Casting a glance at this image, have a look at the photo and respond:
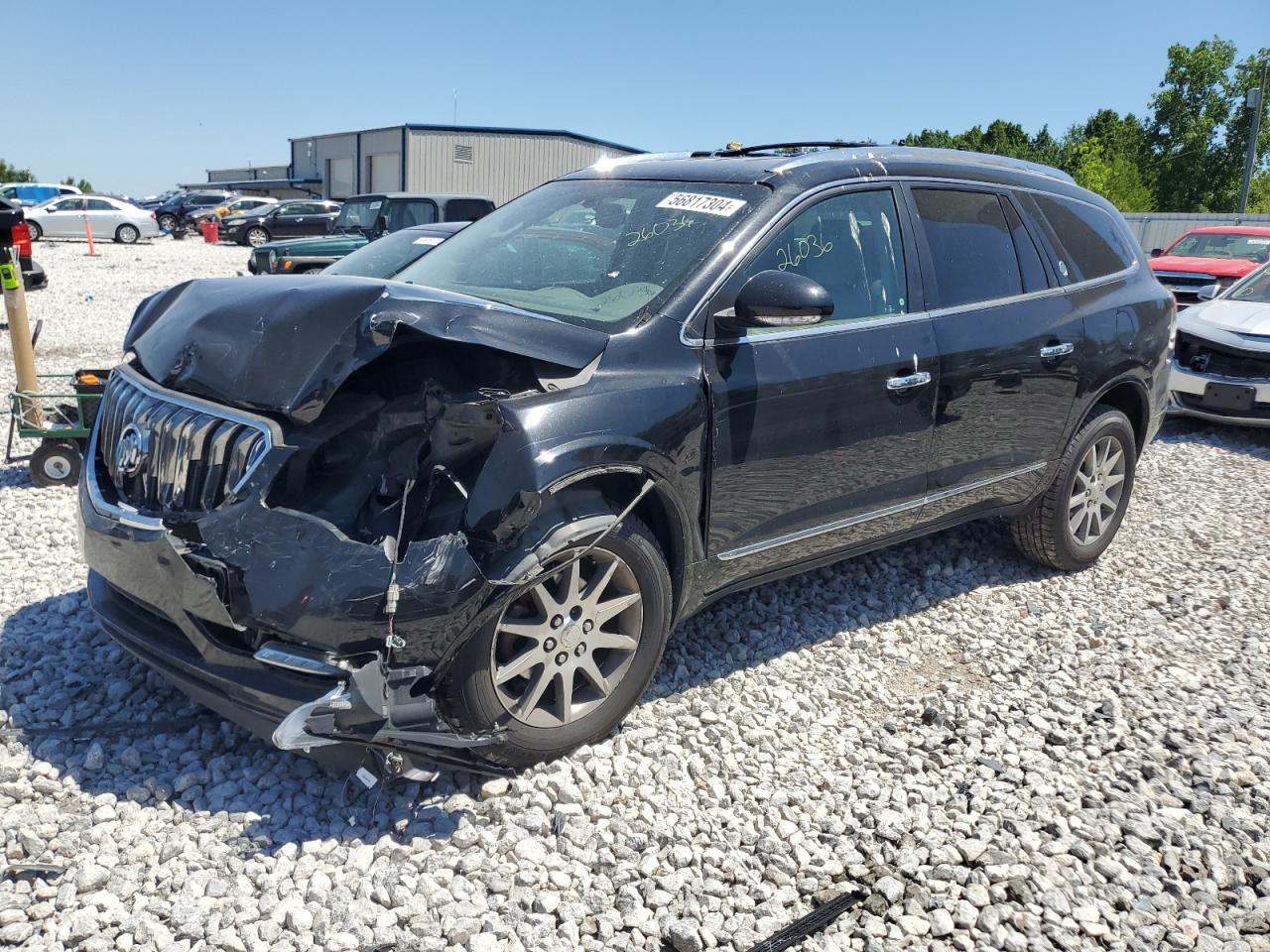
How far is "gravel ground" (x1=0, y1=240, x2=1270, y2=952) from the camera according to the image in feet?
8.78

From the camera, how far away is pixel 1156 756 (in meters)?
3.64

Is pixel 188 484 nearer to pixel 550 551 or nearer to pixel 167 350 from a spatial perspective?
pixel 167 350

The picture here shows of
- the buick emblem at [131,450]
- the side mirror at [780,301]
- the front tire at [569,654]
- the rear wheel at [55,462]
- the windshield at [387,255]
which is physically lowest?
the rear wheel at [55,462]

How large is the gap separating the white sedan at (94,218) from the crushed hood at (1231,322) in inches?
1206

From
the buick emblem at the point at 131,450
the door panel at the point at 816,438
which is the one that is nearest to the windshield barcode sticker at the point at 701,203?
the door panel at the point at 816,438

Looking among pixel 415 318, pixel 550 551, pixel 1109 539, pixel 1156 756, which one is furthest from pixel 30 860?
pixel 1109 539

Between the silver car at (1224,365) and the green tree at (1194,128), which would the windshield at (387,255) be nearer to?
the silver car at (1224,365)

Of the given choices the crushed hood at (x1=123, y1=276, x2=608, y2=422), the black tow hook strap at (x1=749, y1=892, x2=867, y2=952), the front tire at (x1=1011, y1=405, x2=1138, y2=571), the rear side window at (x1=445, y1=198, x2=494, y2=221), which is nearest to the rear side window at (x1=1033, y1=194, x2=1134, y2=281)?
the front tire at (x1=1011, y1=405, x2=1138, y2=571)

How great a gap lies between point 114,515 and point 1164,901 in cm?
332

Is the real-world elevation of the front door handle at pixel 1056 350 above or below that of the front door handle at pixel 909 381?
above

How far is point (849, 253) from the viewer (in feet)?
13.0

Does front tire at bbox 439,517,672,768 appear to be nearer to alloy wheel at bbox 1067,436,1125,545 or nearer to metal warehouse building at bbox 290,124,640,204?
alloy wheel at bbox 1067,436,1125,545

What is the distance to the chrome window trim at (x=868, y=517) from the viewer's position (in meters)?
3.71

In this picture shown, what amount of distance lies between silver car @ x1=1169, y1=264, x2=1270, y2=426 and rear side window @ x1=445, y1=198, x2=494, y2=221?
9890mm
